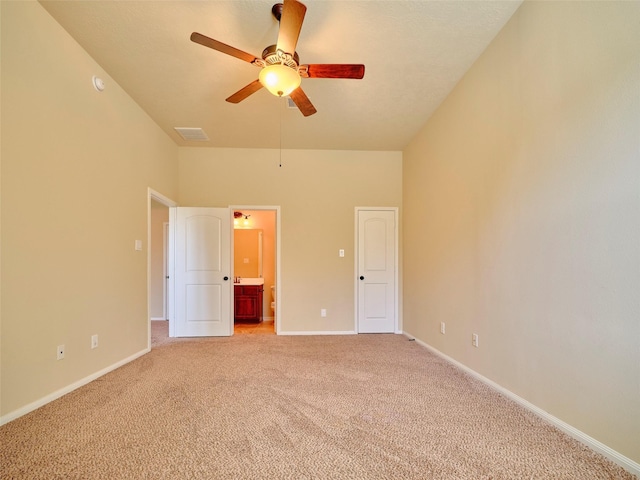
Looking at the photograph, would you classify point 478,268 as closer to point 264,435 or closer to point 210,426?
point 264,435

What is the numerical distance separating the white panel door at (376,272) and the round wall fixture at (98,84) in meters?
3.56

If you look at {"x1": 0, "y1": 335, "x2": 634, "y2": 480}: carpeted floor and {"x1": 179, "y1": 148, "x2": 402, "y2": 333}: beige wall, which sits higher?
{"x1": 179, "y1": 148, "x2": 402, "y2": 333}: beige wall

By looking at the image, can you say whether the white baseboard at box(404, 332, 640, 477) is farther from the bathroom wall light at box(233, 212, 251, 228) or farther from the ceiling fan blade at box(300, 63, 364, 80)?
the bathroom wall light at box(233, 212, 251, 228)

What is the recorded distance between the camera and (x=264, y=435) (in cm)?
195

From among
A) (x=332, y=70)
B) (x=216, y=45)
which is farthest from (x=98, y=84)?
(x=332, y=70)

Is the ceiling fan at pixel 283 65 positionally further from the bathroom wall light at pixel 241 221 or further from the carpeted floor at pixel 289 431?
the bathroom wall light at pixel 241 221

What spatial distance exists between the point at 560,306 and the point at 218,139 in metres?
4.44

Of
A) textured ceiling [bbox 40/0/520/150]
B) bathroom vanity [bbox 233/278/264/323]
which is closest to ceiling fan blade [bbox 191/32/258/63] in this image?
textured ceiling [bbox 40/0/520/150]

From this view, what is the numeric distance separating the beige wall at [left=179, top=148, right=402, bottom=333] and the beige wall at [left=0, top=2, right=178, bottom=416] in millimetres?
1422

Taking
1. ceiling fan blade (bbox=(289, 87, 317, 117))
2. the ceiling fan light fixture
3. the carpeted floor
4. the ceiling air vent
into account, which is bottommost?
the carpeted floor

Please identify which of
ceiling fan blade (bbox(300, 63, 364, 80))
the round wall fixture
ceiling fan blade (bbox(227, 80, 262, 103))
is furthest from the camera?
the round wall fixture

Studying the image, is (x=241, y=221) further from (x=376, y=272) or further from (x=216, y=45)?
(x=216, y=45)

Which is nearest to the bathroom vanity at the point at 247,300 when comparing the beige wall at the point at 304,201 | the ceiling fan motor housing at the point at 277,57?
the beige wall at the point at 304,201

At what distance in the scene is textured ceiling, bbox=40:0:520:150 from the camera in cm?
229
